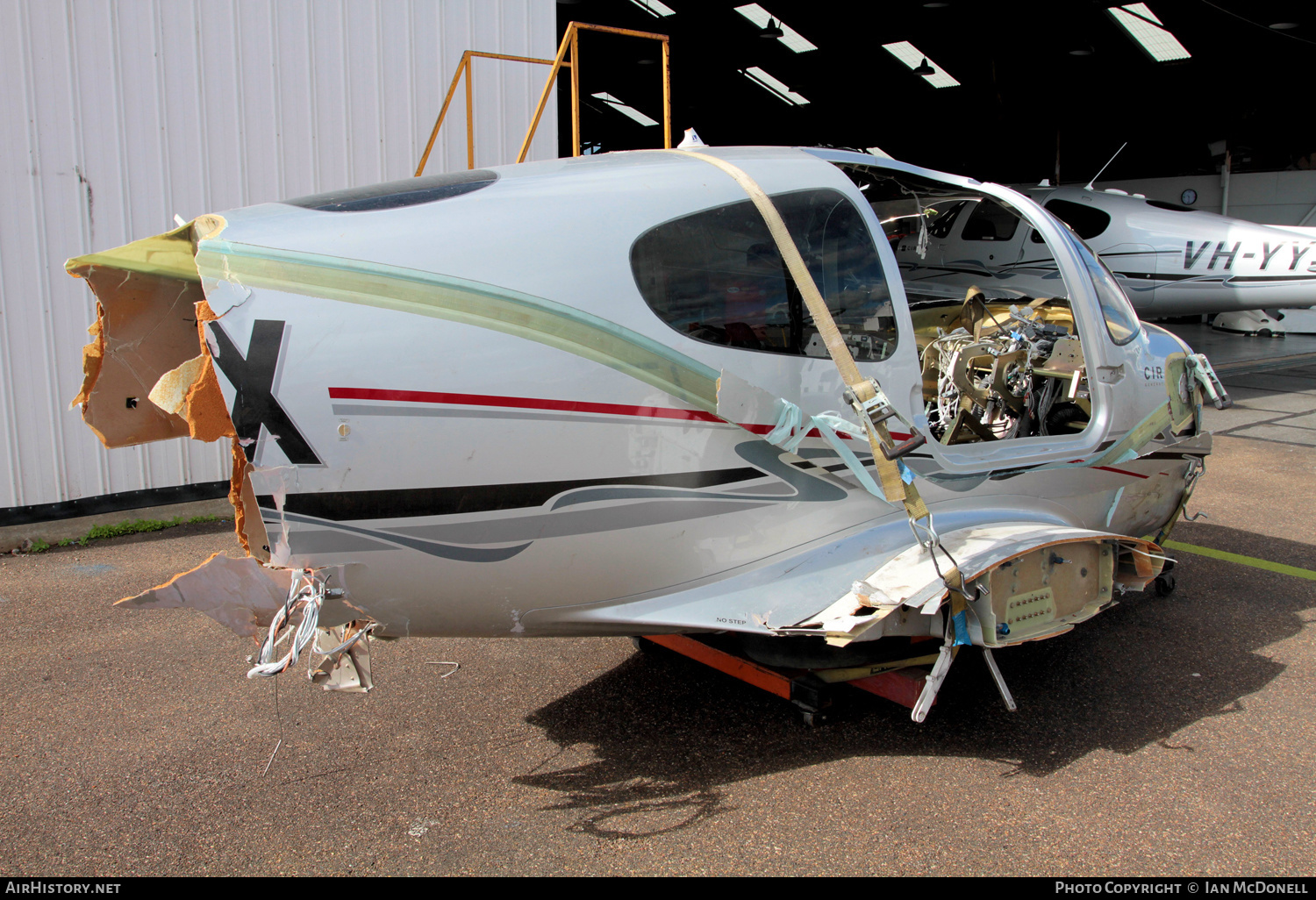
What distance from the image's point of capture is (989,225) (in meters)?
11.8

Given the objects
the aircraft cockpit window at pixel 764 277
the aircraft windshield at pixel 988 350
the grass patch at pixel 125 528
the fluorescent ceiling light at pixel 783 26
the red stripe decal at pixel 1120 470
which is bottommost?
the grass patch at pixel 125 528

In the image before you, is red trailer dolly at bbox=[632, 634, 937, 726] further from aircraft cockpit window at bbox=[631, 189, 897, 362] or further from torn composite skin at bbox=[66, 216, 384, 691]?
torn composite skin at bbox=[66, 216, 384, 691]

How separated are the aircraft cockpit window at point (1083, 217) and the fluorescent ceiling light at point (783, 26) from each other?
24.5ft

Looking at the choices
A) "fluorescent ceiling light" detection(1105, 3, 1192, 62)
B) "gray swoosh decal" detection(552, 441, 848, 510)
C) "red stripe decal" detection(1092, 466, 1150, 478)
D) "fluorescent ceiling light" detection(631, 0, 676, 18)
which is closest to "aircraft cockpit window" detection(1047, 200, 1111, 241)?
"fluorescent ceiling light" detection(1105, 3, 1192, 62)

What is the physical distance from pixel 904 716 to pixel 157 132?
233 inches

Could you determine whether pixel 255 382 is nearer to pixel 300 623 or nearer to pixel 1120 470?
pixel 300 623

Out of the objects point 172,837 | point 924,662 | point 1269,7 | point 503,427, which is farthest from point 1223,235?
point 172,837

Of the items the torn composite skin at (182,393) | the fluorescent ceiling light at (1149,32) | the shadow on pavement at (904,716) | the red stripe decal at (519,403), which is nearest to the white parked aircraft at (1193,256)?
the fluorescent ceiling light at (1149,32)

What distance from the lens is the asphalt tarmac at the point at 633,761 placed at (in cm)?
277

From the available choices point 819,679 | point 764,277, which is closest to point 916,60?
point 764,277

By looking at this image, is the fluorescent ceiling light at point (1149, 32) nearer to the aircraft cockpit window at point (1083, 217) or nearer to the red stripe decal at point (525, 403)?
A: the aircraft cockpit window at point (1083, 217)

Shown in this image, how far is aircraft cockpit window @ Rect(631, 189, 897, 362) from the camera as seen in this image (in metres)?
2.89

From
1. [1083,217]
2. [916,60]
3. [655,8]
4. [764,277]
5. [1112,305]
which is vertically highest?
[655,8]

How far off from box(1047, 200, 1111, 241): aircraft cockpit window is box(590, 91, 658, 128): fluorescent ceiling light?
1608cm
